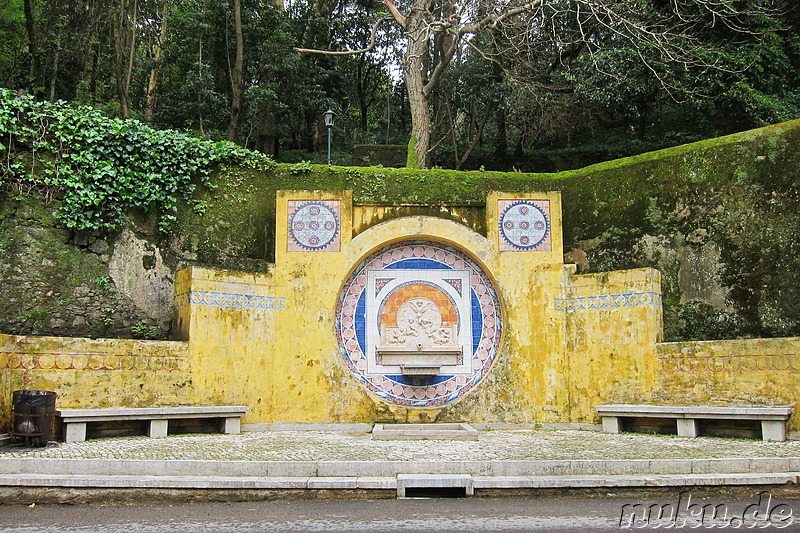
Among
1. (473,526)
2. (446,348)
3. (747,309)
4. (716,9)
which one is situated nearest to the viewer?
(473,526)

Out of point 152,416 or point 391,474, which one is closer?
point 391,474

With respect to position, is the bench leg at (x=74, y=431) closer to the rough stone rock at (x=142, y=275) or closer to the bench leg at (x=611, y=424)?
the rough stone rock at (x=142, y=275)

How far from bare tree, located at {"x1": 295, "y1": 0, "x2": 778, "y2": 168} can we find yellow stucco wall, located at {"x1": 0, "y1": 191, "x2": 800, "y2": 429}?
13.9 feet

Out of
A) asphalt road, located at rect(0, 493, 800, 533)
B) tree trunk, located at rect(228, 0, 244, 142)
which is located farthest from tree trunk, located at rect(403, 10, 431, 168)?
asphalt road, located at rect(0, 493, 800, 533)

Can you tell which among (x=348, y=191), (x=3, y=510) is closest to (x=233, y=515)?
(x=3, y=510)

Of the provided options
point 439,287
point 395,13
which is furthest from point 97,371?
point 395,13

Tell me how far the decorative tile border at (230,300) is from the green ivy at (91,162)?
1434 millimetres

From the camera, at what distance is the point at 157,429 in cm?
894

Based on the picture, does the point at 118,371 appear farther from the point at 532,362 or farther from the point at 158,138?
the point at 532,362

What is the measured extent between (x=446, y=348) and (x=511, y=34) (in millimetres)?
9313

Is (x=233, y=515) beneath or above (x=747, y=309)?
beneath

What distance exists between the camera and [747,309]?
9.73 m

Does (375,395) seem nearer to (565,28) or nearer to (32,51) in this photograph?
(565,28)

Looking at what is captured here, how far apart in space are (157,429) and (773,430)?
25.4 feet
